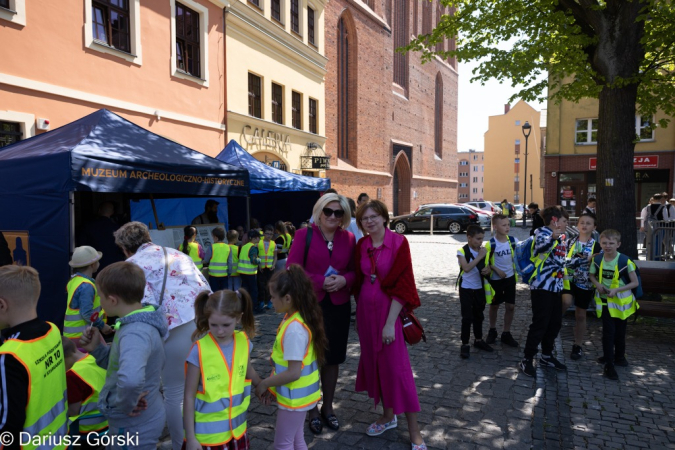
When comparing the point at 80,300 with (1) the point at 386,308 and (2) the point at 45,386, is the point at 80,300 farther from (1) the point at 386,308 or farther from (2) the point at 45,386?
(1) the point at 386,308

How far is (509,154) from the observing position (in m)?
68.2

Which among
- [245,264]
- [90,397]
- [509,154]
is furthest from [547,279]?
[509,154]

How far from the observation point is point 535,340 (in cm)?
491

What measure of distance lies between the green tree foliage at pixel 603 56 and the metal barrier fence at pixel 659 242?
2301 millimetres

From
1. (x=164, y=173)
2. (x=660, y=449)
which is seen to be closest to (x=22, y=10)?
(x=164, y=173)

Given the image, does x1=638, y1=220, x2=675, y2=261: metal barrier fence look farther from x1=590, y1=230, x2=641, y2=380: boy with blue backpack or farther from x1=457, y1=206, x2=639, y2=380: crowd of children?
x1=590, y1=230, x2=641, y2=380: boy with blue backpack

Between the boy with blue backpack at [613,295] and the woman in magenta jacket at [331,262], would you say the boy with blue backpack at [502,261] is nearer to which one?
the boy with blue backpack at [613,295]

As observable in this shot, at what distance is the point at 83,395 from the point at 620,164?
8523mm

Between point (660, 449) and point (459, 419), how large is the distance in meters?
1.47

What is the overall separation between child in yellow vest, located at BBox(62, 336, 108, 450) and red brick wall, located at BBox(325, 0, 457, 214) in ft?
74.8

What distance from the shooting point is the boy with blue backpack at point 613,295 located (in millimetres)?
5004

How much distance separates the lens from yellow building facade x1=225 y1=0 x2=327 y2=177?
15.5m

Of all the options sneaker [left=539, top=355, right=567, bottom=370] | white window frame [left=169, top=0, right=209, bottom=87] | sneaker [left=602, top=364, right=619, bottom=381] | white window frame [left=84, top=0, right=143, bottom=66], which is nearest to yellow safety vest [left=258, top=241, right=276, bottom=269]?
sneaker [left=539, top=355, right=567, bottom=370]

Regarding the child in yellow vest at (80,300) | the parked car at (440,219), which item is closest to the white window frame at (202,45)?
the child in yellow vest at (80,300)
